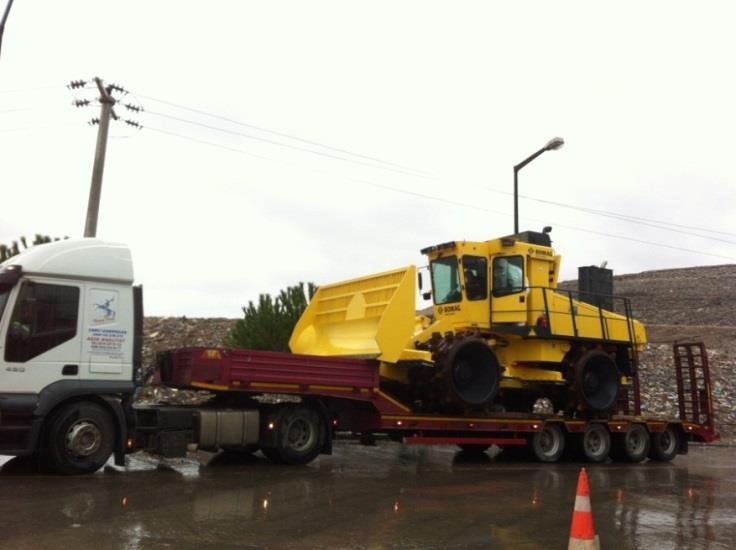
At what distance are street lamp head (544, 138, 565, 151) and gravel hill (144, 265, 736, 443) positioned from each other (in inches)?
364

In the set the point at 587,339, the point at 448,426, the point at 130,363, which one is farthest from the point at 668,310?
the point at 130,363

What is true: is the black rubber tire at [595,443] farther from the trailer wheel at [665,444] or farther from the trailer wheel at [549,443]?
the trailer wheel at [665,444]

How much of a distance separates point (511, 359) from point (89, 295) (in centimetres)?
837

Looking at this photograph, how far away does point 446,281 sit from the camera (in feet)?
49.9

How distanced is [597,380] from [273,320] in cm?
808

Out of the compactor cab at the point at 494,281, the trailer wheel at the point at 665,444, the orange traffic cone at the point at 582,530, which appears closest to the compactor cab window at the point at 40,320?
the orange traffic cone at the point at 582,530

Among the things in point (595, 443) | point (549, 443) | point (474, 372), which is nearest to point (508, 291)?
point (474, 372)

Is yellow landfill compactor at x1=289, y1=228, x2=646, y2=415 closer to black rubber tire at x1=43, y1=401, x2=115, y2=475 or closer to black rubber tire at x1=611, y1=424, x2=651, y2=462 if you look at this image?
black rubber tire at x1=611, y1=424, x2=651, y2=462

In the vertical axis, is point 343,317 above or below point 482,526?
above

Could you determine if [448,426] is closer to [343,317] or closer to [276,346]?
[343,317]

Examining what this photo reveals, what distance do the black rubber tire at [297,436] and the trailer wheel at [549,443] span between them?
4636 millimetres

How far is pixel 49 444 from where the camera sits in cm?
980

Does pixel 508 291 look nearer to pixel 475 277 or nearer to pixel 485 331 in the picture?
pixel 475 277

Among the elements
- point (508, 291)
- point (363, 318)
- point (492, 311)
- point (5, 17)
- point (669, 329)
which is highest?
point (5, 17)
